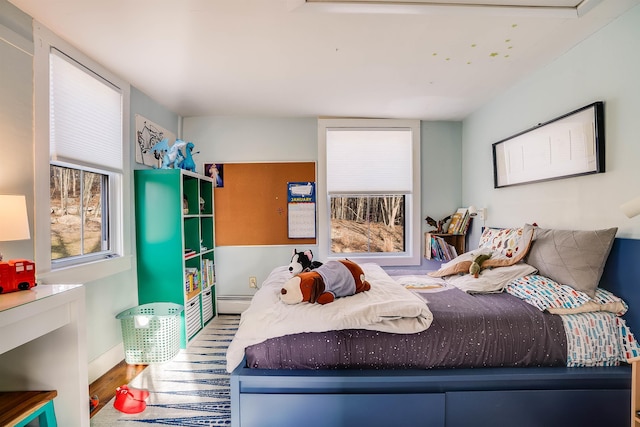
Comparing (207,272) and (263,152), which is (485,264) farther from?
(207,272)

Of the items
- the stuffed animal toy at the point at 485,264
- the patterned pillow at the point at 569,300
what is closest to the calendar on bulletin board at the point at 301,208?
the stuffed animal toy at the point at 485,264

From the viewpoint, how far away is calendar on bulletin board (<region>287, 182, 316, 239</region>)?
12.1 feet

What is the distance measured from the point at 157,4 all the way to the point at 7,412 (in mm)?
2186

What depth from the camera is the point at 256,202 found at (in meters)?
3.70

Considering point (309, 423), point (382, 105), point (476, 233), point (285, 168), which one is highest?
point (382, 105)

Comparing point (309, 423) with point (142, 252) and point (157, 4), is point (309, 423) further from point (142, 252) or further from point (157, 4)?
point (157, 4)

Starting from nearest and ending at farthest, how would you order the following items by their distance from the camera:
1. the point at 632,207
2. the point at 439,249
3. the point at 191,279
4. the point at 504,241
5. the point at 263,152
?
the point at 632,207 < the point at 504,241 < the point at 191,279 < the point at 439,249 < the point at 263,152

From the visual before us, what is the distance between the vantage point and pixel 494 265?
2.22 m

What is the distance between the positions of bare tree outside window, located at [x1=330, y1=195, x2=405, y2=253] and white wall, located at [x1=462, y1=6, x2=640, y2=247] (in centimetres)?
122

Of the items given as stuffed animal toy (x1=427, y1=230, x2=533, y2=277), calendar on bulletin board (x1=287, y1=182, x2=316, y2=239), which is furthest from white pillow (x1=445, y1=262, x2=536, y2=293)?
calendar on bulletin board (x1=287, y1=182, x2=316, y2=239)

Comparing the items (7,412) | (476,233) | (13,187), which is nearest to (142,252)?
(13,187)

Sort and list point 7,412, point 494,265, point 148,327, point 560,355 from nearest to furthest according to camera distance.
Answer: point 7,412 < point 560,355 < point 494,265 < point 148,327

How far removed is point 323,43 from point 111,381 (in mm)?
2909

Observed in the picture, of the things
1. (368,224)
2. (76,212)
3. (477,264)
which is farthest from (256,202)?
(477,264)
